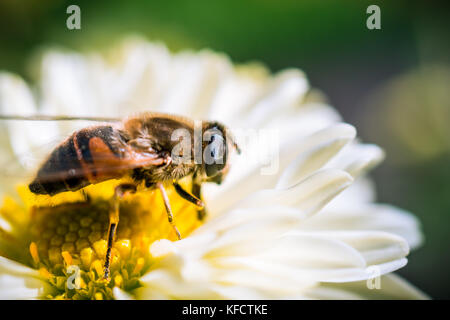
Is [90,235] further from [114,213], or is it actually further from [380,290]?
[380,290]

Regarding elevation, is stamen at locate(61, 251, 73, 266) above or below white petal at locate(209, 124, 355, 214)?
below

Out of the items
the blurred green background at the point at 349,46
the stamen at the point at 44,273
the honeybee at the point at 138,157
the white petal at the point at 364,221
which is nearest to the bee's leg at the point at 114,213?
the honeybee at the point at 138,157

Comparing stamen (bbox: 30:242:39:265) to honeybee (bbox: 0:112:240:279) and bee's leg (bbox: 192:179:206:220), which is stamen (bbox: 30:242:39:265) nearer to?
honeybee (bbox: 0:112:240:279)

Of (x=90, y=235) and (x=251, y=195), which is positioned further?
(x=90, y=235)

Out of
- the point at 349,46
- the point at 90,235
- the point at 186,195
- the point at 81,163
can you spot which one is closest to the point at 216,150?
the point at 186,195

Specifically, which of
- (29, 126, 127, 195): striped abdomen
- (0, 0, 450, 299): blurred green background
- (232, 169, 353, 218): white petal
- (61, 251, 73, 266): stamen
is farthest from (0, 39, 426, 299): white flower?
(0, 0, 450, 299): blurred green background

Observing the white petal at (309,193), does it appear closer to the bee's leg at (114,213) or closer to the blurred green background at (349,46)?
the bee's leg at (114,213)
